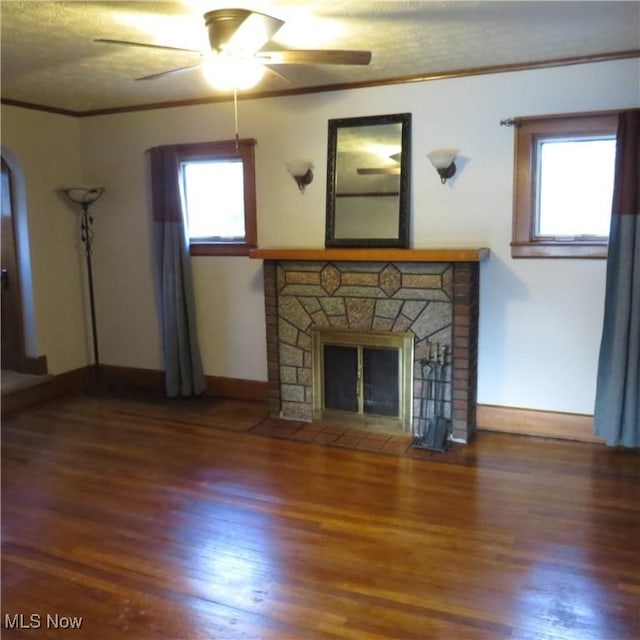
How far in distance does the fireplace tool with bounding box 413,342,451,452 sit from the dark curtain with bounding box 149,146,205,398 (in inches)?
75.5

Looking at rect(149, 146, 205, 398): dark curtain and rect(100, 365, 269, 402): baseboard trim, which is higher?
rect(149, 146, 205, 398): dark curtain

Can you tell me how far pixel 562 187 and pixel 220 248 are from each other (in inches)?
99.8

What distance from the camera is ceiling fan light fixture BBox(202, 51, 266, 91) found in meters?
2.79

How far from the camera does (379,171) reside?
4.15m

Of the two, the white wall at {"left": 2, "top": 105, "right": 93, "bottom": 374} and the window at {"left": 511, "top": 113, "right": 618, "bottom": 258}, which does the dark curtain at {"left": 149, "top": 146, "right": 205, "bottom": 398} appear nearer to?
the white wall at {"left": 2, "top": 105, "right": 93, "bottom": 374}

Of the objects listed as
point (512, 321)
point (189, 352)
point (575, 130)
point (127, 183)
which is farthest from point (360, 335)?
point (127, 183)

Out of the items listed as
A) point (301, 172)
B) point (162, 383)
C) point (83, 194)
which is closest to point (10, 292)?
point (83, 194)

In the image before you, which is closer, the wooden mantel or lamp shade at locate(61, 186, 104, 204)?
the wooden mantel

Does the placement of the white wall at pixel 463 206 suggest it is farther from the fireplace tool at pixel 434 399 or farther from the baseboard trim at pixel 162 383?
the fireplace tool at pixel 434 399

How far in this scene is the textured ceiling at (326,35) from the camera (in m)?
2.64

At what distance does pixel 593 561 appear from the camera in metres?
2.57

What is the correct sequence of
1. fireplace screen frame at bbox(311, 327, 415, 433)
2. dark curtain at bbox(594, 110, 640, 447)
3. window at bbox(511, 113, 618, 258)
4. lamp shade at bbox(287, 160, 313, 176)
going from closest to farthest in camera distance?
1. dark curtain at bbox(594, 110, 640, 447)
2. window at bbox(511, 113, 618, 258)
3. fireplace screen frame at bbox(311, 327, 415, 433)
4. lamp shade at bbox(287, 160, 313, 176)

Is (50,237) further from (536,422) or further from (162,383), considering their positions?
(536,422)

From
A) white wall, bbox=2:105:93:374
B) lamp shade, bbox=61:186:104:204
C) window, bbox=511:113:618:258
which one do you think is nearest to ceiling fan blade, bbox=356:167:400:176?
window, bbox=511:113:618:258
